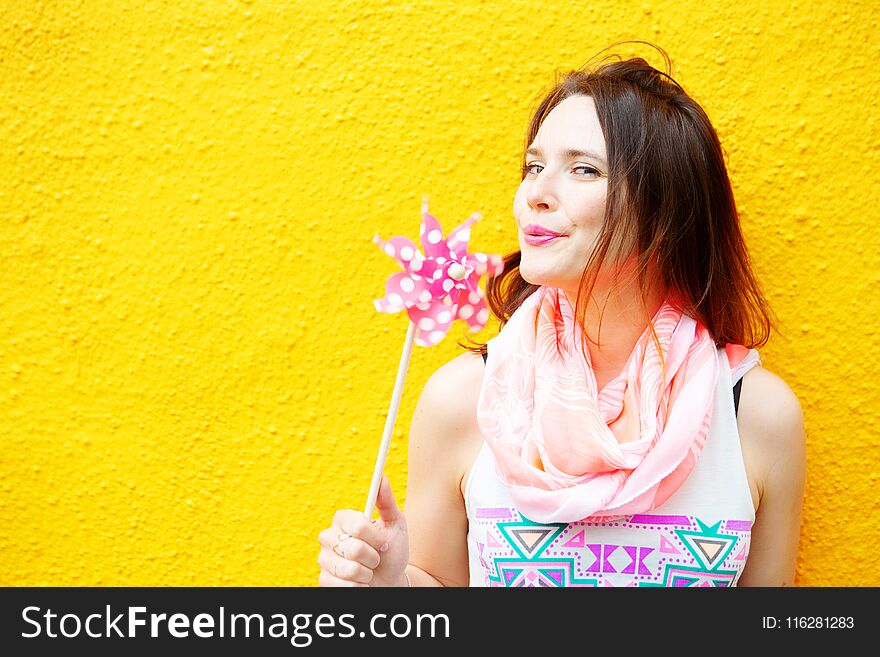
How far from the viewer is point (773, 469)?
1303 mm

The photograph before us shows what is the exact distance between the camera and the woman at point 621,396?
1210 mm

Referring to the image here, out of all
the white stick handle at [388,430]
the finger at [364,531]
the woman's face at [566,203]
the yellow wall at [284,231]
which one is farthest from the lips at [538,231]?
the finger at [364,531]

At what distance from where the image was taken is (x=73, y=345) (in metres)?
1.63

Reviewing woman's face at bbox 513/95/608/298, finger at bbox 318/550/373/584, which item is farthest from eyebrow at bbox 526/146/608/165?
finger at bbox 318/550/373/584

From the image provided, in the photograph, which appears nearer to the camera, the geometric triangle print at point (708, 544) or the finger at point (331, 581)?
the finger at point (331, 581)

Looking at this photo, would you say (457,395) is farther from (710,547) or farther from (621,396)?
(710,547)

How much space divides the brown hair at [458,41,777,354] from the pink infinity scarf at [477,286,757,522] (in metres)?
0.06

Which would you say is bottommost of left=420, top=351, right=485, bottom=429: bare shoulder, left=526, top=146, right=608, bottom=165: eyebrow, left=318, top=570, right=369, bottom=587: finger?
left=318, top=570, right=369, bottom=587: finger

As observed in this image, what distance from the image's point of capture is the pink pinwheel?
115 cm

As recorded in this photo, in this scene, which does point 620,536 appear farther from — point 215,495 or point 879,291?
point 215,495

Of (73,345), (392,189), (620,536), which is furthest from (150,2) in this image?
(620,536)

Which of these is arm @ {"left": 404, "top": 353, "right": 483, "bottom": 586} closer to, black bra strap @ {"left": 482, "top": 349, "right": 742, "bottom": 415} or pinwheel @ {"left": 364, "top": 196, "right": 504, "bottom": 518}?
pinwheel @ {"left": 364, "top": 196, "right": 504, "bottom": 518}

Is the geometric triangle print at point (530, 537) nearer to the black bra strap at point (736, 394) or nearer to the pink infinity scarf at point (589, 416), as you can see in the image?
the pink infinity scarf at point (589, 416)

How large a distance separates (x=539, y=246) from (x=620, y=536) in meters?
0.44
